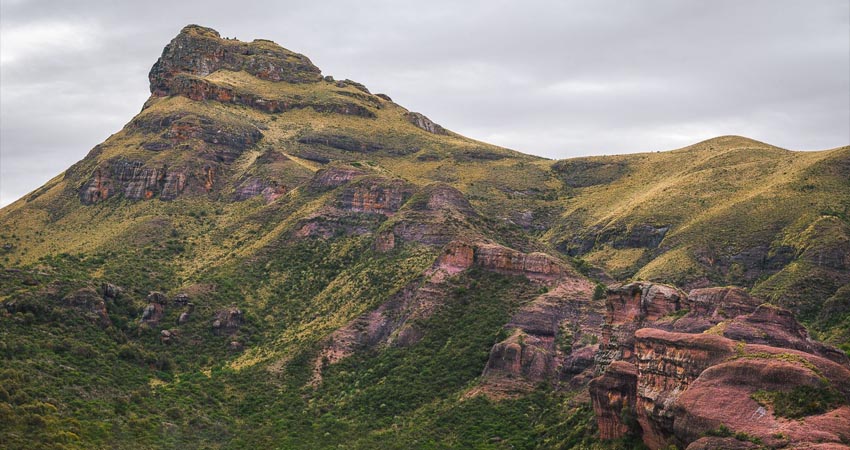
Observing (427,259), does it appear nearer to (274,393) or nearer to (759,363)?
(274,393)

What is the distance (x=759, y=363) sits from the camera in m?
64.6

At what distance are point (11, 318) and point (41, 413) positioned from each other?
86.1 feet

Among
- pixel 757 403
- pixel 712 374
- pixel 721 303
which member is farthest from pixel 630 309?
pixel 757 403

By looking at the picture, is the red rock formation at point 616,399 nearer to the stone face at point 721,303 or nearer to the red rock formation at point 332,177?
the stone face at point 721,303

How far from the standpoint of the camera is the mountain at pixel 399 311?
76.8 meters

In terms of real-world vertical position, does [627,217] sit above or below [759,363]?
above

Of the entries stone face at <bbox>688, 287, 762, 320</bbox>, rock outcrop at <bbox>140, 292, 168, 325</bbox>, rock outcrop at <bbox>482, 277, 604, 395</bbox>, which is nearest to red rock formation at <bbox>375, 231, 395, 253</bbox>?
rock outcrop at <bbox>482, 277, 604, 395</bbox>

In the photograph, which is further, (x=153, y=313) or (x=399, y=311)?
(x=153, y=313)

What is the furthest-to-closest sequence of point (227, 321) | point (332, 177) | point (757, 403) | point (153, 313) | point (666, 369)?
point (332, 177)
point (227, 321)
point (153, 313)
point (666, 369)
point (757, 403)

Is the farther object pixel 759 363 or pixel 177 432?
pixel 177 432

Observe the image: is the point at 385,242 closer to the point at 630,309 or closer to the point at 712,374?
the point at 630,309

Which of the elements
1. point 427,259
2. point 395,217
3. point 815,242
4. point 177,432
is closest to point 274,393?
point 177,432

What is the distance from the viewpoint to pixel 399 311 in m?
130

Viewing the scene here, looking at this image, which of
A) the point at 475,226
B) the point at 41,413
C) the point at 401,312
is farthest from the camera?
the point at 475,226
